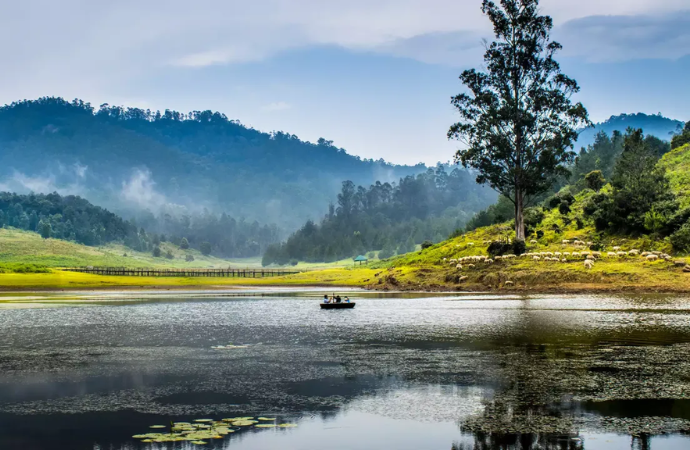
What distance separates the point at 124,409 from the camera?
20250 mm

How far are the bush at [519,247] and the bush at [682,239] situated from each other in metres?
18.7

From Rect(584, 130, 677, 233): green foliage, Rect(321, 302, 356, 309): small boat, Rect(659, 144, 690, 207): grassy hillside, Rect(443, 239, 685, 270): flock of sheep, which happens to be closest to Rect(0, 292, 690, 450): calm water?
Rect(321, 302, 356, 309): small boat

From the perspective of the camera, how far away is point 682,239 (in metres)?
75.2

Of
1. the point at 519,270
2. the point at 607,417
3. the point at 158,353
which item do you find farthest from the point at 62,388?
the point at 519,270

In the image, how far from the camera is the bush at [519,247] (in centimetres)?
8856

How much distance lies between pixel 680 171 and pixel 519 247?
38.9m

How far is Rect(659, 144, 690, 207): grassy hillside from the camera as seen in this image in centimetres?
9089

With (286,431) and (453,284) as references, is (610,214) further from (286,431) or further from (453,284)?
(286,431)

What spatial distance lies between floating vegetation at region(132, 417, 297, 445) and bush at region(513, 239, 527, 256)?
74.2m

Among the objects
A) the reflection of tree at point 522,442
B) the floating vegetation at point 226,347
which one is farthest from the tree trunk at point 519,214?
the reflection of tree at point 522,442

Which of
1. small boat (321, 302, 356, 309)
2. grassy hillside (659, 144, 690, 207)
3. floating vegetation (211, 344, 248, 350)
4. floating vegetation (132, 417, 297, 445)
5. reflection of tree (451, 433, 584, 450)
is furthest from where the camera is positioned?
grassy hillside (659, 144, 690, 207)

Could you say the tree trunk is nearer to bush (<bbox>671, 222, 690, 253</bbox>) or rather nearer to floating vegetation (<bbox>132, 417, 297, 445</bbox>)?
bush (<bbox>671, 222, 690, 253</bbox>)

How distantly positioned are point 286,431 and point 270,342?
1888cm

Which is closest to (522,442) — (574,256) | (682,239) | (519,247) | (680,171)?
(682,239)
